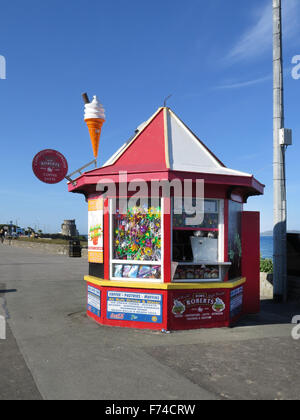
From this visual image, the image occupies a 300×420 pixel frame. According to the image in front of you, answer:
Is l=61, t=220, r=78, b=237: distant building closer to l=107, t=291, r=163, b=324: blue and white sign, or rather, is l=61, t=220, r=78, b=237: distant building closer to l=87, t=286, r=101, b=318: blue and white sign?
l=87, t=286, r=101, b=318: blue and white sign

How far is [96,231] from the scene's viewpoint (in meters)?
8.15

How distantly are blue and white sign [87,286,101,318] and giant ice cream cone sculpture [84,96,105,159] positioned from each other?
122 inches

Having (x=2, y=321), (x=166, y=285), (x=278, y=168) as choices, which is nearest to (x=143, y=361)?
(x=166, y=285)

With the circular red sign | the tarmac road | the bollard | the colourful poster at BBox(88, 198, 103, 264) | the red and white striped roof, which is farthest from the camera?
the circular red sign

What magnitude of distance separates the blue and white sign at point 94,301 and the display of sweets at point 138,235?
87 centimetres

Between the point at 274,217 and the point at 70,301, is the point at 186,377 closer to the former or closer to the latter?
the point at 70,301

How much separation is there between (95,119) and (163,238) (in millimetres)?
3495

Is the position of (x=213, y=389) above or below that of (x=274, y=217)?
below

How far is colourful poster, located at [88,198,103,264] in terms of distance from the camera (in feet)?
26.1

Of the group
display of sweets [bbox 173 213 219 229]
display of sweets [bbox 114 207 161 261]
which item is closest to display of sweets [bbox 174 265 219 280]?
display of sweets [bbox 114 207 161 261]

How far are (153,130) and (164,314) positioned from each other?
382 cm

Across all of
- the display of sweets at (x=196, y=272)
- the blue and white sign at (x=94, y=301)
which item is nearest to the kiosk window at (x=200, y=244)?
the display of sweets at (x=196, y=272)
